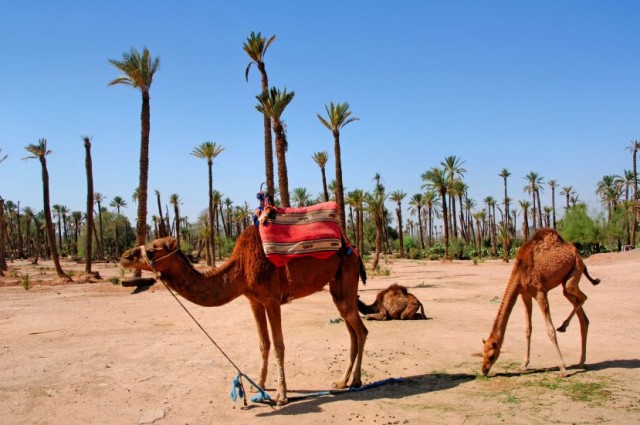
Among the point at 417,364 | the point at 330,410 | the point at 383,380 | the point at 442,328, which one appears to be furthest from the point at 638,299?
the point at 330,410

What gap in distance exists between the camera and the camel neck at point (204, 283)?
6715mm

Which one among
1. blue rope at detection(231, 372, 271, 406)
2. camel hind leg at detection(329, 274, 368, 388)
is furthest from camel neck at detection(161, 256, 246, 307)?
camel hind leg at detection(329, 274, 368, 388)

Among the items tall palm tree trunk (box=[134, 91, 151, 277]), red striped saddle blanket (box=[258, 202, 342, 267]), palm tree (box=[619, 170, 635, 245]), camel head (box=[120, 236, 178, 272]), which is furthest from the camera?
palm tree (box=[619, 170, 635, 245])

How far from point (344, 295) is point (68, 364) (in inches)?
204

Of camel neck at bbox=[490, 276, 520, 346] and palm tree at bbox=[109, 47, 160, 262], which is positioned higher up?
palm tree at bbox=[109, 47, 160, 262]

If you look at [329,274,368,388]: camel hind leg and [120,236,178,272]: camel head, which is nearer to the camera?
[120,236,178,272]: camel head

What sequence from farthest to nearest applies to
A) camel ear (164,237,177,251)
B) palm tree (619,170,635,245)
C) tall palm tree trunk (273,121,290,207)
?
palm tree (619,170,635,245) → tall palm tree trunk (273,121,290,207) → camel ear (164,237,177,251)

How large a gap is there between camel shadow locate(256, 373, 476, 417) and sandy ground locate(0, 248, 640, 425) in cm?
3

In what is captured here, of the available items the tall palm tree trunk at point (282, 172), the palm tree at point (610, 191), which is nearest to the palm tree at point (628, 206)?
the palm tree at point (610, 191)

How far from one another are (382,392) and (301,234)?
2547mm

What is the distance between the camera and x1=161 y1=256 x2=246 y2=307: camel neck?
22.0 ft

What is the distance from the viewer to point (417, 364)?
884cm

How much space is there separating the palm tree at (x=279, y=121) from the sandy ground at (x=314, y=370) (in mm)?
11403

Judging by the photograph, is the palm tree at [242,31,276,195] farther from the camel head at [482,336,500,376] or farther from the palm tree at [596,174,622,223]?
the palm tree at [596,174,622,223]
